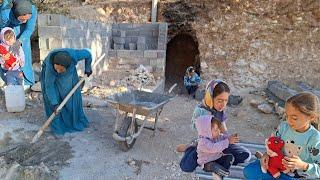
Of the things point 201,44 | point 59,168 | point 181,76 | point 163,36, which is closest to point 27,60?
point 59,168

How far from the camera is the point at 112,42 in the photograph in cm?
938

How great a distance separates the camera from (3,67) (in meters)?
5.52

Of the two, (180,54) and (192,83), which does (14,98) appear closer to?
(192,83)

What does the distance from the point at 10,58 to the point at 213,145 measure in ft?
12.6

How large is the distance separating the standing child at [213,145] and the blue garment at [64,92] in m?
2.33

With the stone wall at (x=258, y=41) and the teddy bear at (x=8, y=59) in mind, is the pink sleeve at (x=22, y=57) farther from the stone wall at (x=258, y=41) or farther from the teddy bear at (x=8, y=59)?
the stone wall at (x=258, y=41)

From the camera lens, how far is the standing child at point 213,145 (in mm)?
2898

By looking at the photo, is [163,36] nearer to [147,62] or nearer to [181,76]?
[147,62]

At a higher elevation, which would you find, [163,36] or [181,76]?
[163,36]

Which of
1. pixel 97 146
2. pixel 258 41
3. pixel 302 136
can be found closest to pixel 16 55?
pixel 97 146

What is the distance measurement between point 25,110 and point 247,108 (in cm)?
450

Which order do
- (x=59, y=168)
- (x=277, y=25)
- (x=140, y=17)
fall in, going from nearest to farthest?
(x=59, y=168) < (x=277, y=25) < (x=140, y=17)

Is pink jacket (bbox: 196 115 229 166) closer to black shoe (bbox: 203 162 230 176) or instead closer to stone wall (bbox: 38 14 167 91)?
black shoe (bbox: 203 162 230 176)

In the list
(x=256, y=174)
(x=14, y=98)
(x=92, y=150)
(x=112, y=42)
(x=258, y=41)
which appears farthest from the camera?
(x=258, y=41)
